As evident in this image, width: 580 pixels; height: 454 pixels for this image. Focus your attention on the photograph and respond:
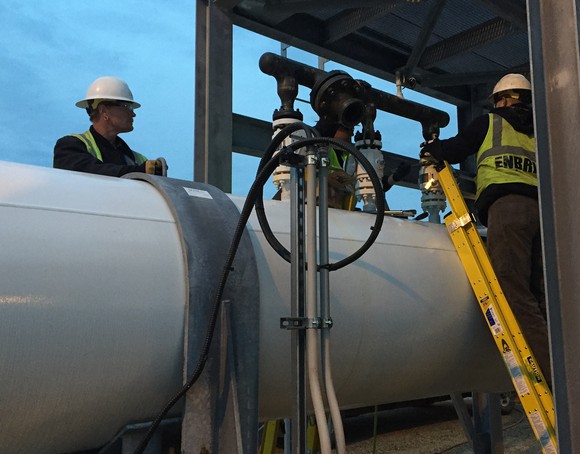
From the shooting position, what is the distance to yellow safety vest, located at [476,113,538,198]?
287 centimetres

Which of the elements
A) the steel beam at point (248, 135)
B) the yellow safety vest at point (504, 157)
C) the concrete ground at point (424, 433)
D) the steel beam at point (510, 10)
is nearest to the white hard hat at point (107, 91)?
the steel beam at point (248, 135)

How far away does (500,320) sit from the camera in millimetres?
2629

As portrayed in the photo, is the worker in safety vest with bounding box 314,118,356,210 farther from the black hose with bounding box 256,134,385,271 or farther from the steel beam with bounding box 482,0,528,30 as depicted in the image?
the steel beam with bounding box 482,0,528,30

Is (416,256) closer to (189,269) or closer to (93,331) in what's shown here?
(189,269)

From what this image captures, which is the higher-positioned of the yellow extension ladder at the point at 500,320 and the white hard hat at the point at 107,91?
the white hard hat at the point at 107,91

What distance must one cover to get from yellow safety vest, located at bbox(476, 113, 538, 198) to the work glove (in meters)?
1.47

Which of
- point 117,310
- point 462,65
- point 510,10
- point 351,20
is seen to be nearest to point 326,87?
point 117,310

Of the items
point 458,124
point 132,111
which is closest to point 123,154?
point 132,111

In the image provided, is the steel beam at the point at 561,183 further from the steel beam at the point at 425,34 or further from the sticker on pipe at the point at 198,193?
the steel beam at the point at 425,34

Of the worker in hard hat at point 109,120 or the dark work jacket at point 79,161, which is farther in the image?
the worker in hard hat at point 109,120

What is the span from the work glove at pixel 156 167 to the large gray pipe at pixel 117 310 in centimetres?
58

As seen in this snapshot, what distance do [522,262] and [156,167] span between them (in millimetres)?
1644

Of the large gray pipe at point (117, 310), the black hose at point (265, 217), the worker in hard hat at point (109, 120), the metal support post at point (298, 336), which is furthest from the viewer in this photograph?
the worker in hard hat at point (109, 120)

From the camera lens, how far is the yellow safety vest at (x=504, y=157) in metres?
2.87
